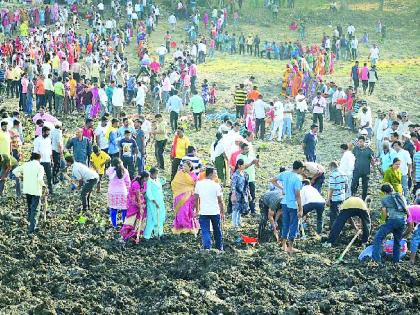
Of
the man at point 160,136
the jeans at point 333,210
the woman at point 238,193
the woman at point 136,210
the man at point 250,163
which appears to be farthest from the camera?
the man at point 160,136

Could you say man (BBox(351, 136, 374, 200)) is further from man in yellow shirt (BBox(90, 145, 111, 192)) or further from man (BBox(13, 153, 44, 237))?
man (BBox(13, 153, 44, 237))

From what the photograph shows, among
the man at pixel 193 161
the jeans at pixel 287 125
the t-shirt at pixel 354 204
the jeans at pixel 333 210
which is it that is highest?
the man at pixel 193 161

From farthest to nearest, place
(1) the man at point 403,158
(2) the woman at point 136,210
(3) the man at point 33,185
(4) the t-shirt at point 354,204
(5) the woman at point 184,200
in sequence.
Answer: (1) the man at point 403,158, (5) the woman at point 184,200, (3) the man at point 33,185, (2) the woman at point 136,210, (4) the t-shirt at point 354,204

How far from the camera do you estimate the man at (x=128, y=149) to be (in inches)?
741

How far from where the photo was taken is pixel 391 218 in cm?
1422

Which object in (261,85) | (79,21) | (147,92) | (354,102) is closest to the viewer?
(354,102)

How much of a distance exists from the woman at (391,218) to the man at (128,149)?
21.3ft

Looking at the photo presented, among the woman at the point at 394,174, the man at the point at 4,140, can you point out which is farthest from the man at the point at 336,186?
the man at the point at 4,140

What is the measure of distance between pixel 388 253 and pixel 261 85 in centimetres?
1866

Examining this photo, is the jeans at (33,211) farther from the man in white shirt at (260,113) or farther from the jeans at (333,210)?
the man in white shirt at (260,113)

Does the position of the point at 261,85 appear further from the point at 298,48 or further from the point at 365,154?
the point at 365,154

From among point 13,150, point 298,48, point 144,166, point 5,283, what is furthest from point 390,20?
point 5,283

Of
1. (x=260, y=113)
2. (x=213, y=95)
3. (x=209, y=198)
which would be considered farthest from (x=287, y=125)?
(x=209, y=198)

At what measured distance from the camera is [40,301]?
12.5 m
